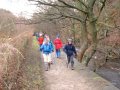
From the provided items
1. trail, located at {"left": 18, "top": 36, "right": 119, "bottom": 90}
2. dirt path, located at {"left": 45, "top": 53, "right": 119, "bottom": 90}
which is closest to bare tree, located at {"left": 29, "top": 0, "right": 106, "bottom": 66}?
dirt path, located at {"left": 45, "top": 53, "right": 119, "bottom": 90}

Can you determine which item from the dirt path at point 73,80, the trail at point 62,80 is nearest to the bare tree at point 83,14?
the dirt path at point 73,80

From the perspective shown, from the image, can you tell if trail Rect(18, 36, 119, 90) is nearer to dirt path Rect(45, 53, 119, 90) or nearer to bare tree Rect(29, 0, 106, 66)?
dirt path Rect(45, 53, 119, 90)

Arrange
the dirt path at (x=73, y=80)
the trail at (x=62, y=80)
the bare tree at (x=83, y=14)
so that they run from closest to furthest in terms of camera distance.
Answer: the trail at (x=62, y=80)
the dirt path at (x=73, y=80)
the bare tree at (x=83, y=14)

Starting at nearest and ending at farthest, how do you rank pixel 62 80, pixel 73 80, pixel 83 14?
pixel 62 80 → pixel 73 80 → pixel 83 14

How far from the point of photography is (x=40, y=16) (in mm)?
29312

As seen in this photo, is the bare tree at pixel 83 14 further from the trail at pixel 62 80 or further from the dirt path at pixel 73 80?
the trail at pixel 62 80

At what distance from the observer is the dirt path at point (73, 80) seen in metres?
12.9

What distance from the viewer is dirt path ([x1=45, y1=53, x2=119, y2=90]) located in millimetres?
12896

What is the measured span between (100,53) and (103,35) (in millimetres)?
2634

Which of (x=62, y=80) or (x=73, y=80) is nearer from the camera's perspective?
(x=62, y=80)

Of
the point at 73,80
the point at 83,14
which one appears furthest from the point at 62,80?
the point at 83,14

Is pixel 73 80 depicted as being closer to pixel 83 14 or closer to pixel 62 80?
pixel 62 80

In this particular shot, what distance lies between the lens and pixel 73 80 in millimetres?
14391

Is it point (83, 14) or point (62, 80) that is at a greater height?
point (83, 14)
